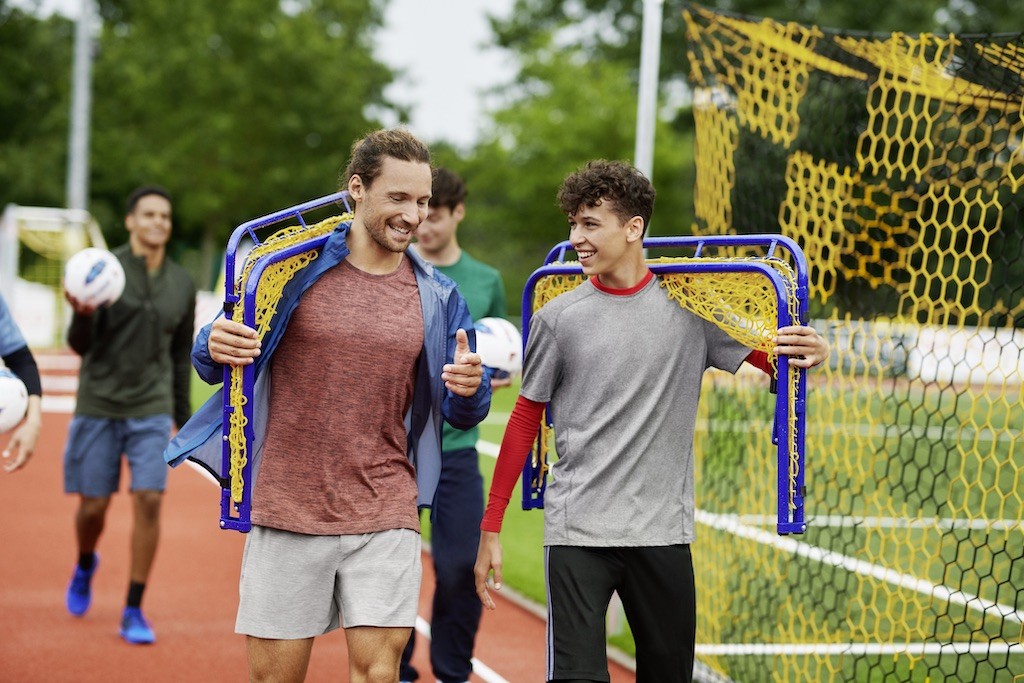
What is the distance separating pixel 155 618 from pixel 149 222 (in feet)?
7.82

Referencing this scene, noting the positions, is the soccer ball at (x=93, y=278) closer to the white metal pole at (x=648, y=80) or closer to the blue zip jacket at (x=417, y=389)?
the blue zip jacket at (x=417, y=389)

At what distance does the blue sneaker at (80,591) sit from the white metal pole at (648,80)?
3949 millimetres

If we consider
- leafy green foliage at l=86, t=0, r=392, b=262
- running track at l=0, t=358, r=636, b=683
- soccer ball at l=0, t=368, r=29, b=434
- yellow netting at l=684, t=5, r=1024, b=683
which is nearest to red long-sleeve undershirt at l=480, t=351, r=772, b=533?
yellow netting at l=684, t=5, r=1024, b=683

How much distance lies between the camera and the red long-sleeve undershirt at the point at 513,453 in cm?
423

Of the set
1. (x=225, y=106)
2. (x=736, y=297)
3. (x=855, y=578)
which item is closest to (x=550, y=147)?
(x=225, y=106)

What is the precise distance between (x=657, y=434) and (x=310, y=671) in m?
3.15

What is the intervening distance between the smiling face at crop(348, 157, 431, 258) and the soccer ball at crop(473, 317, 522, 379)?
→ 47.5 inches

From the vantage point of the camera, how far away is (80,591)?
293 inches

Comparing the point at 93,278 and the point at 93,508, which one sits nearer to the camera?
the point at 93,278

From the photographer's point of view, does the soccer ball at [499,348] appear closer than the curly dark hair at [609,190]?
No

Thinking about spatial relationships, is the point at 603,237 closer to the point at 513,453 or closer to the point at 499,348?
the point at 513,453

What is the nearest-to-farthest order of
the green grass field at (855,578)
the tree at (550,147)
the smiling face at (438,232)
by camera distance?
the green grass field at (855,578) < the smiling face at (438,232) < the tree at (550,147)

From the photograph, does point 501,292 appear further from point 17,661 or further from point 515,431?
point 17,661

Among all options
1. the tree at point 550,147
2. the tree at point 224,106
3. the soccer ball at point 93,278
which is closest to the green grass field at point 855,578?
the soccer ball at point 93,278
